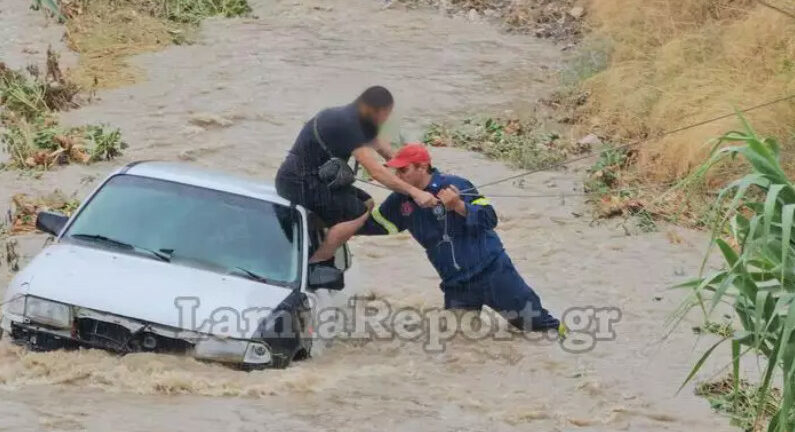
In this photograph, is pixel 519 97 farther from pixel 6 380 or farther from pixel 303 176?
pixel 6 380

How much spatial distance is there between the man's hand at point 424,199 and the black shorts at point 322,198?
548 mm

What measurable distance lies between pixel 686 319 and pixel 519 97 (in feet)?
27.9

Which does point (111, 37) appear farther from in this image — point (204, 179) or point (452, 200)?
point (452, 200)

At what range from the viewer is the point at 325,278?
769 centimetres

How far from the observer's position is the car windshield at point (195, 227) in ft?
25.3

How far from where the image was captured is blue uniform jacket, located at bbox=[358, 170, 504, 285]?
850 centimetres

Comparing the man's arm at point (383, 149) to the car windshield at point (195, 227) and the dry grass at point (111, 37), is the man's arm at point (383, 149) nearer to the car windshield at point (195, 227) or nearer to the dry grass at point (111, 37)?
the car windshield at point (195, 227)

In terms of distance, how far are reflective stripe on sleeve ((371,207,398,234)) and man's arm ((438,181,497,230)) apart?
0.49 m

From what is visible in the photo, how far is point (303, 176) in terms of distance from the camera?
8.55m

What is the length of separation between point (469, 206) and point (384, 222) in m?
0.62

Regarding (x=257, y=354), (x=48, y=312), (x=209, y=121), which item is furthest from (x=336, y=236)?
(x=209, y=121)

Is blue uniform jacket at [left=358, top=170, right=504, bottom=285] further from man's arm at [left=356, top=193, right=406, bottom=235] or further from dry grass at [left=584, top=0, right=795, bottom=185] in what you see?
dry grass at [left=584, top=0, right=795, bottom=185]

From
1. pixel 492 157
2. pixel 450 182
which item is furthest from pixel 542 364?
pixel 492 157

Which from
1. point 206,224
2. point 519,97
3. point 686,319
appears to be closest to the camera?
point 206,224
